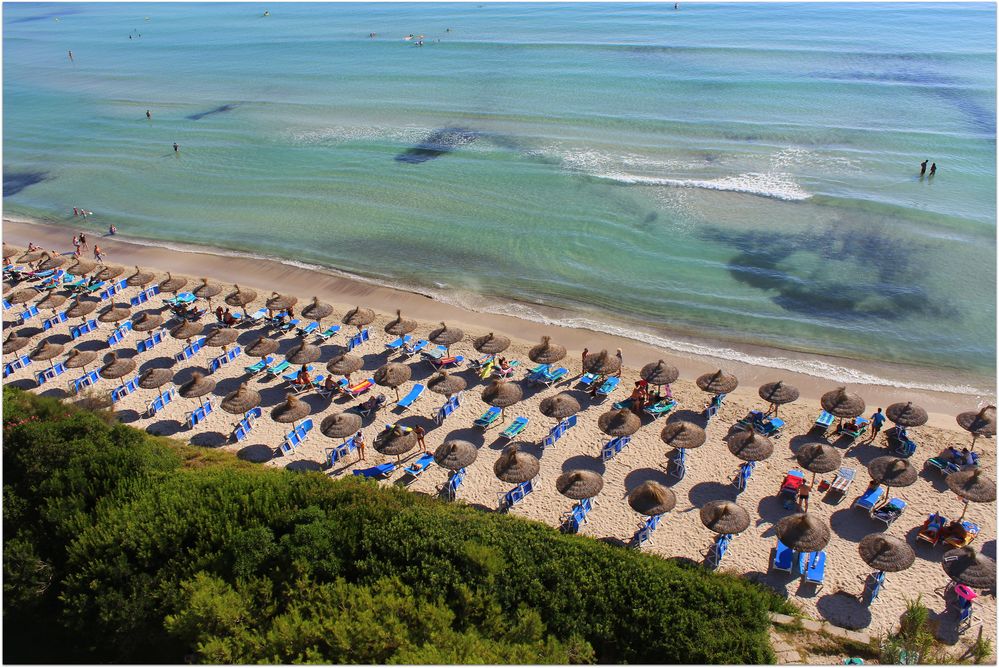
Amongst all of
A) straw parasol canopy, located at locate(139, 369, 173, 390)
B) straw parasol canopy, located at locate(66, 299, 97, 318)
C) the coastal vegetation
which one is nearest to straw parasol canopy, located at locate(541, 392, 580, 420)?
the coastal vegetation

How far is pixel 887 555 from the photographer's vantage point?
560 inches

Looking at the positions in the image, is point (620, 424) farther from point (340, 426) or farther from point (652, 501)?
point (340, 426)

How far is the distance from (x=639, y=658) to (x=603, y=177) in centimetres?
3475

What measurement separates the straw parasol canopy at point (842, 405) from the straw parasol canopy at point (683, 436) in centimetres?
417

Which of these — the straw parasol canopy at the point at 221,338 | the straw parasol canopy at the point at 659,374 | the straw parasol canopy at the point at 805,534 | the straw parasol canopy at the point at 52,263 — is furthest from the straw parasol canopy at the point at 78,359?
the straw parasol canopy at the point at 805,534

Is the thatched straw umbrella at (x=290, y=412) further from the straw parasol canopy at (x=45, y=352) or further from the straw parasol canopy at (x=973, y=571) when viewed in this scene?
the straw parasol canopy at (x=973, y=571)

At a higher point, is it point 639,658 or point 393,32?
point 393,32

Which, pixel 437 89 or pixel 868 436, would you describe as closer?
pixel 868 436

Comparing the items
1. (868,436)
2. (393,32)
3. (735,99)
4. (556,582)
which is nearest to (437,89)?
(735,99)

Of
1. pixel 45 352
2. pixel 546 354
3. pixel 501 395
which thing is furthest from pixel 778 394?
pixel 45 352

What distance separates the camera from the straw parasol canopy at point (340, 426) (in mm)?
18750

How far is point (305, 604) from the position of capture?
12.1m

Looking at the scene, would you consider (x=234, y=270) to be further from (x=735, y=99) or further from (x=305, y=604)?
(x=735, y=99)

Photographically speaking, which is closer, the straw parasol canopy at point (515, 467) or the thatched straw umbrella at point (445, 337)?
the straw parasol canopy at point (515, 467)
